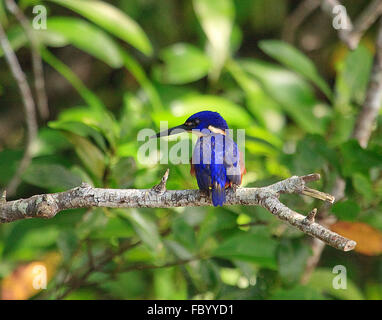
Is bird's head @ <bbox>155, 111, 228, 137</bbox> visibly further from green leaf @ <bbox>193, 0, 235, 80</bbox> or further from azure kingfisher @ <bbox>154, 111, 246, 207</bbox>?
green leaf @ <bbox>193, 0, 235, 80</bbox>

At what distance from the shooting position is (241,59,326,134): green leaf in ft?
8.71

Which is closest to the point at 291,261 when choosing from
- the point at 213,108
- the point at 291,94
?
the point at 213,108

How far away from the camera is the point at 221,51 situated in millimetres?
2963

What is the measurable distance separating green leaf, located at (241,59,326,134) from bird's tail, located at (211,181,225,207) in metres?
1.21

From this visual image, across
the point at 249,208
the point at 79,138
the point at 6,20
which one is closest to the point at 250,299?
the point at 249,208

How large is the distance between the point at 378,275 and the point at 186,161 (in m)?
1.85

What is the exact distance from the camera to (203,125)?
6.01 feet

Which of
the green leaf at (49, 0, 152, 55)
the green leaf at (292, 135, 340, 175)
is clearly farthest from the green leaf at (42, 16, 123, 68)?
the green leaf at (292, 135, 340, 175)

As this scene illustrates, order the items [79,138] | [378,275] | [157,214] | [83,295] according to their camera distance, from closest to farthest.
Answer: [79,138]
[157,214]
[83,295]
[378,275]

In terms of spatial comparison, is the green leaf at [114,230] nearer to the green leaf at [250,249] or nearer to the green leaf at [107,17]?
the green leaf at [250,249]

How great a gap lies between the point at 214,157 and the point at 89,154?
57cm

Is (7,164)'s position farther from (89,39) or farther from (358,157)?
(358,157)
